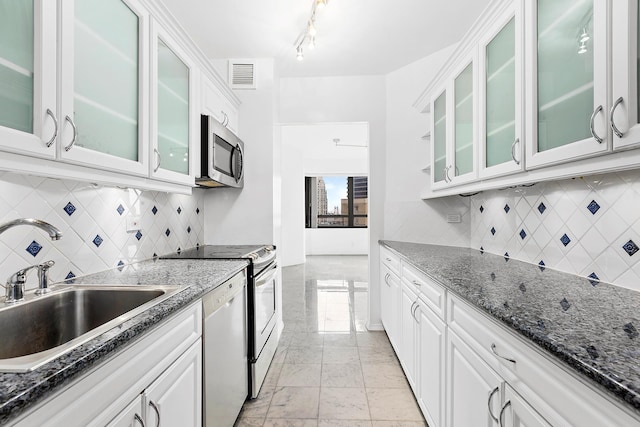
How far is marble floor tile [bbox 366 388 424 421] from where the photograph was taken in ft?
5.80

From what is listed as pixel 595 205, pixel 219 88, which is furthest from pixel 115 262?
pixel 595 205

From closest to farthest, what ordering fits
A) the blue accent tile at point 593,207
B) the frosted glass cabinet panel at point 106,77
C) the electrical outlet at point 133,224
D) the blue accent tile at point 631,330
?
1. the blue accent tile at point 631,330
2. the frosted glass cabinet panel at point 106,77
3. the blue accent tile at point 593,207
4. the electrical outlet at point 133,224

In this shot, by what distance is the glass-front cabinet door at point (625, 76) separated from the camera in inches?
32.9

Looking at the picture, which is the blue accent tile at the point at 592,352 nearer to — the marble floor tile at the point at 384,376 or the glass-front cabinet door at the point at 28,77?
the glass-front cabinet door at the point at 28,77

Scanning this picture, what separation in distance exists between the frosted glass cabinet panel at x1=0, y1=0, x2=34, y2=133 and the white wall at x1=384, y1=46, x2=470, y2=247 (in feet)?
8.88

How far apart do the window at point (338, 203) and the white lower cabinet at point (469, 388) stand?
23.2ft

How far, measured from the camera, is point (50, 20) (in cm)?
91

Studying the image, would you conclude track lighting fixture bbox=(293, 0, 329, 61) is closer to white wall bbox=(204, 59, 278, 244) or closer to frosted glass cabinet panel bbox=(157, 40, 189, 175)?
white wall bbox=(204, 59, 278, 244)

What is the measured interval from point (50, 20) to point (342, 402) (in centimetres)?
223

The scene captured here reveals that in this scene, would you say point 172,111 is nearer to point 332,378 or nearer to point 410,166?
point 332,378

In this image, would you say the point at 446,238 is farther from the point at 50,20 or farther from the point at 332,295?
the point at 50,20

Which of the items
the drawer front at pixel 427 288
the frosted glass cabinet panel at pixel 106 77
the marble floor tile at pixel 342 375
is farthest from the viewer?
the marble floor tile at pixel 342 375

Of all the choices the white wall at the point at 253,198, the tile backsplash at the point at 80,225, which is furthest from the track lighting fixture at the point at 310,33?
the tile backsplash at the point at 80,225

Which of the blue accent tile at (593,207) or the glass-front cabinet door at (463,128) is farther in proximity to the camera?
the glass-front cabinet door at (463,128)
